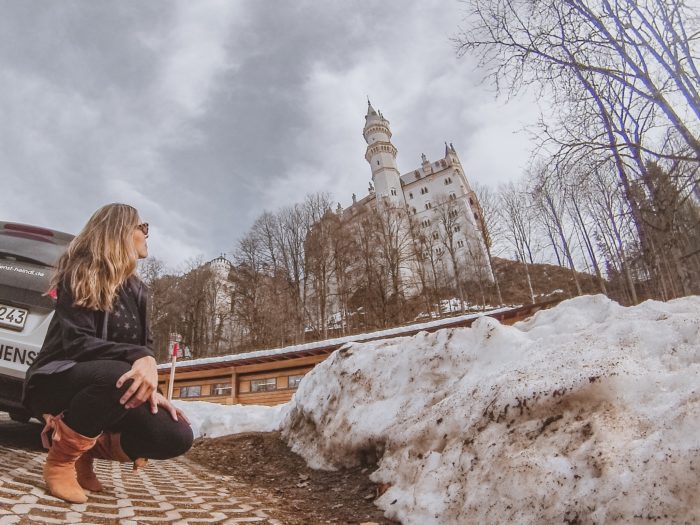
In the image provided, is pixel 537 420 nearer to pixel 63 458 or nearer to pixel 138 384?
pixel 138 384

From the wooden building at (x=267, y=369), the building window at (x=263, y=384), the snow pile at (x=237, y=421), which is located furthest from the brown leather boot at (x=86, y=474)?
the building window at (x=263, y=384)

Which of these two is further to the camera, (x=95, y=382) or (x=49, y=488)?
(x=49, y=488)

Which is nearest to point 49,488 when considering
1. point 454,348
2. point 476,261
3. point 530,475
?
point 530,475

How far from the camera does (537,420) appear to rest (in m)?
2.54

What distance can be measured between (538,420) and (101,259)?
2855 mm

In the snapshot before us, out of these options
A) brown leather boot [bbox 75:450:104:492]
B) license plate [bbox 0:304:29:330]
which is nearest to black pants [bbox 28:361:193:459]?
brown leather boot [bbox 75:450:104:492]

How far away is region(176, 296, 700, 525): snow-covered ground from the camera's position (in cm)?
186

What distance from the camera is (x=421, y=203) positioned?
67500mm

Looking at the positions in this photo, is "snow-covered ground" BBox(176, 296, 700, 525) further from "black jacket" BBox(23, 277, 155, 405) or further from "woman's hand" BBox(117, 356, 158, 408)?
"black jacket" BBox(23, 277, 155, 405)

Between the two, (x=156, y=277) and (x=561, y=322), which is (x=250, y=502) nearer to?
(x=561, y=322)

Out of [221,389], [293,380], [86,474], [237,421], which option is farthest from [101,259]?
[221,389]

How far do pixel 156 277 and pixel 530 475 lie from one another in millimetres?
44079

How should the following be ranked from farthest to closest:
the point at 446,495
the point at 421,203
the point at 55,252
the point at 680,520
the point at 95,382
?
1. the point at 421,203
2. the point at 55,252
3. the point at 446,495
4. the point at 95,382
5. the point at 680,520

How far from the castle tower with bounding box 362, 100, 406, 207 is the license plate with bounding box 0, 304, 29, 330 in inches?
2452
